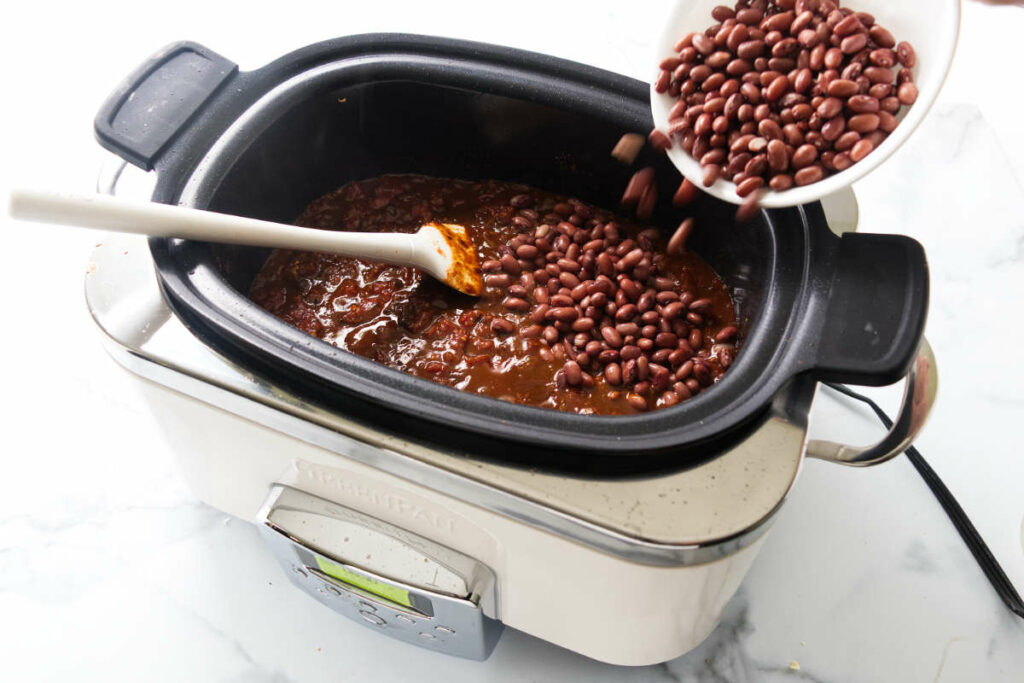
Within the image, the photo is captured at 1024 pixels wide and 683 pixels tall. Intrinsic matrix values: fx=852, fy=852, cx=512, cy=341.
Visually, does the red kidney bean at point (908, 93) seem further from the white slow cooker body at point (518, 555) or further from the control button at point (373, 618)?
the control button at point (373, 618)

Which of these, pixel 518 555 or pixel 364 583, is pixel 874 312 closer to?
pixel 518 555

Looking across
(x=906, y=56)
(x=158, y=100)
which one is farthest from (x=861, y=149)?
(x=158, y=100)

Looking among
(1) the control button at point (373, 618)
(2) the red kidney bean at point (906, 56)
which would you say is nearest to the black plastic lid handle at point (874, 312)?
(2) the red kidney bean at point (906, 56)

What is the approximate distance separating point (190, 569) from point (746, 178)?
3.62 feet

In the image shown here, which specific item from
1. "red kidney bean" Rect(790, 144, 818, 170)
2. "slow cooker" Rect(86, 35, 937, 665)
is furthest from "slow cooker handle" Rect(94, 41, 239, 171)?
"red kidney bean" Rect(790, 144, 818, 170)

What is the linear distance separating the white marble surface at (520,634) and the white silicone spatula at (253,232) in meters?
0.36

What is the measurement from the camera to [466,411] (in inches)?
39.0

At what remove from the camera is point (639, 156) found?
54.9 inches

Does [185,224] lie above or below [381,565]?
above

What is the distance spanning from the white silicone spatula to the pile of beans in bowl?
373 millimetres

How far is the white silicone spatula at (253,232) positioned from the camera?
94cm


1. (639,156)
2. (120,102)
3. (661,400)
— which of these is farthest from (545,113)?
(120,102)

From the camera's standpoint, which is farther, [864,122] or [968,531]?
[968,531]

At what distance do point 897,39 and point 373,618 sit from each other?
111 centimetres
